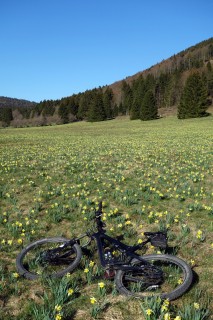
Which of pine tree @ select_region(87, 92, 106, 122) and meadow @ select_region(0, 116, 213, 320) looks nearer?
meadow @ select_region(0, 116, 213, 320)

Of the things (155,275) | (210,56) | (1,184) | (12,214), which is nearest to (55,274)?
(155,275)

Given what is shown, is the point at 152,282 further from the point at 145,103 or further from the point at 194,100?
the point at 145,103

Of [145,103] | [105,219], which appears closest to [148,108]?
[145,103]

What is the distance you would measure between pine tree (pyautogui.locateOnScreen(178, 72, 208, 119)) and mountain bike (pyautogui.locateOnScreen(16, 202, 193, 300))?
6890 cm

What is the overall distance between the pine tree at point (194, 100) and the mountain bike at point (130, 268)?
226ft

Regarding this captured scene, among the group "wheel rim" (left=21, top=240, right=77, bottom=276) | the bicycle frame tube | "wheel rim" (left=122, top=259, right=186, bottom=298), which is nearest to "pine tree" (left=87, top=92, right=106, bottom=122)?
"wheel rim" (left=21, top=240, right=77, bottom=276)

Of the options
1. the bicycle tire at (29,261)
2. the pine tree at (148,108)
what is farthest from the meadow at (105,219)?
the pine tree at (148,108)

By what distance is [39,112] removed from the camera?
506ft

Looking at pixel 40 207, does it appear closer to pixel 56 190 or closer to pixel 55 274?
pixel 56 190

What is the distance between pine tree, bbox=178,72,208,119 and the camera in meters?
68.8

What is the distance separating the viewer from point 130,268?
470 centimetres

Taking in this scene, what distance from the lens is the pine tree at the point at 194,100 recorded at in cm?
6875

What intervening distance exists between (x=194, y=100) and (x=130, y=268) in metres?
70.0

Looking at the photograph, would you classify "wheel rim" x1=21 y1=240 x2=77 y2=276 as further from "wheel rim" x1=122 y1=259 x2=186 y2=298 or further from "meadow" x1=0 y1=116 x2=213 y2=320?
"wheel rim" x1=122 y1=259 x2=186 y2=298
